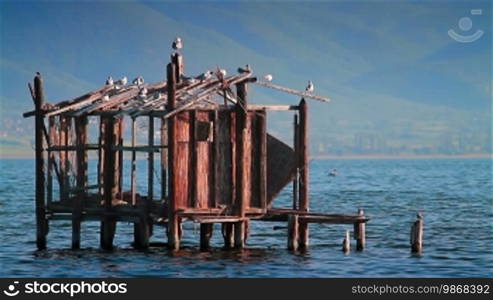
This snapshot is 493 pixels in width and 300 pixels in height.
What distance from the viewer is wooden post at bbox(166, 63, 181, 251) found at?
1496 inches

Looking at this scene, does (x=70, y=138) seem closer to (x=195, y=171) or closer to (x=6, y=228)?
(x=195, y=171)

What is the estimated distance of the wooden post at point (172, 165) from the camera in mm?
38000

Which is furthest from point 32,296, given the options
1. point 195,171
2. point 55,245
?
point 55,245

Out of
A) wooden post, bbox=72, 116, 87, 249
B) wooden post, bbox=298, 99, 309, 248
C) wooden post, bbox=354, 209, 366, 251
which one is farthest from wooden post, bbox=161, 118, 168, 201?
wooden post, bbox=354, 209, 366, 251

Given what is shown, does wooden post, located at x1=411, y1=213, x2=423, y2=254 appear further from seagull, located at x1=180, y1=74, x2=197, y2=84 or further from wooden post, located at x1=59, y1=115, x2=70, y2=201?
wooden post, located at x1=59, y1=115, x2=70, y2=201

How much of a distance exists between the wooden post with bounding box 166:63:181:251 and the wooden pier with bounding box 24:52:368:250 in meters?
0.03

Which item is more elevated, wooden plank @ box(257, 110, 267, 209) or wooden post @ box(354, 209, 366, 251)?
wooden plank @ box(257, 110, 267, 209)

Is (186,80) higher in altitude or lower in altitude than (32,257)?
higher

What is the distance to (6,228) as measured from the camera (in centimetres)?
5562

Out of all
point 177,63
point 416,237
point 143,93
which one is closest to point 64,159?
point 143,93

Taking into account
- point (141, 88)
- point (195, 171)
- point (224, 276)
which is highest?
point (141, 88)

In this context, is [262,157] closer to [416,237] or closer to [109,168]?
[109,168]

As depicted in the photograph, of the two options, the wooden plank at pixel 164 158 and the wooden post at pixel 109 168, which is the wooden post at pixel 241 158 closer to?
the wooden plank at pixel 164 158

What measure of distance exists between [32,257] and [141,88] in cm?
737
